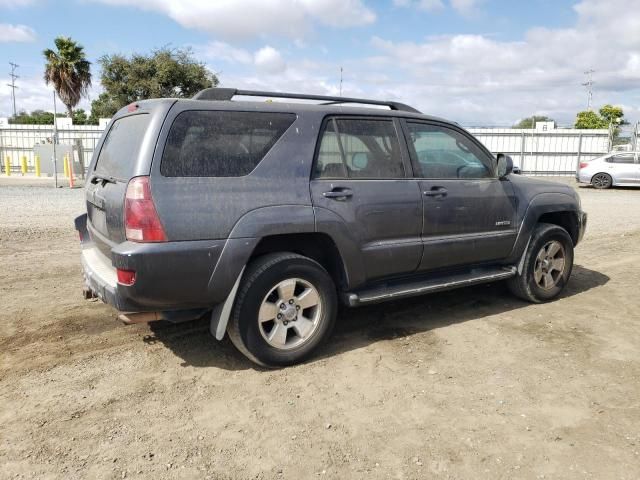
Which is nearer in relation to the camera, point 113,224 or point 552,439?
point 552,439

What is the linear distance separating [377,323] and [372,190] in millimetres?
1321

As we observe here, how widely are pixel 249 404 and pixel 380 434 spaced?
839 mm

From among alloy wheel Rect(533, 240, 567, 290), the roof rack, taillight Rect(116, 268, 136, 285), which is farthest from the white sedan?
taillight Rect(116, 268, 136, 285)

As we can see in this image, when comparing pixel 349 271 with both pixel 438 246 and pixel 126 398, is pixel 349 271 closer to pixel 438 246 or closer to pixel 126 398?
pixel 438 246

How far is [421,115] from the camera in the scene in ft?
15.5

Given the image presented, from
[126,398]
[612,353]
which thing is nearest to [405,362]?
[612,353]

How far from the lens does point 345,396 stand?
3508mm

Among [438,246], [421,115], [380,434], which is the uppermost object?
[421,115]

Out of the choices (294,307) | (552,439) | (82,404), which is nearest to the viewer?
(552,439)

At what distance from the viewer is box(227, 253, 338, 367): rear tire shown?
12.0ft

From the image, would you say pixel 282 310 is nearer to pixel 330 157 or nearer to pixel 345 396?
pixel 345 396

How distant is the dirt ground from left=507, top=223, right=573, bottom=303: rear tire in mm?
154

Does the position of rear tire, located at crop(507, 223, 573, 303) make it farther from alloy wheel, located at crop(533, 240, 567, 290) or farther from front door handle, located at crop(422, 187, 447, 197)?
front door handle, located at crop(422, 187, 447, 197)

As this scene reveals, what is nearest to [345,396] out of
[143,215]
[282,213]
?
[282,213]
